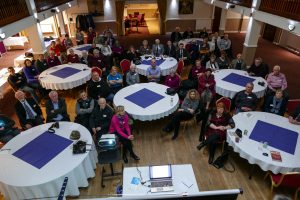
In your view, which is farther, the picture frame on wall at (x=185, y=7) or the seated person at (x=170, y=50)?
the picture frame on wall at (x=185, y=7)

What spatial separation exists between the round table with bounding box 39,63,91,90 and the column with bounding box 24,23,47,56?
1.55 m

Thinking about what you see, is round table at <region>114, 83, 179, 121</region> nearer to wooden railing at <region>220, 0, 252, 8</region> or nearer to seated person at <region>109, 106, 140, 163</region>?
seated person at <region>109, 106, 140, 163</region>

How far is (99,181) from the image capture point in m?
4.62

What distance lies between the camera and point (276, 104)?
5.44 metres

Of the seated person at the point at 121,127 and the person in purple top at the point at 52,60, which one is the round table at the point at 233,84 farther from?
the person in purple top at the point at 52,60

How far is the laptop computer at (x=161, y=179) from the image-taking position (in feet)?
10.2

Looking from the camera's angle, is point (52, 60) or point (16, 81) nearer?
point (16, 81)
